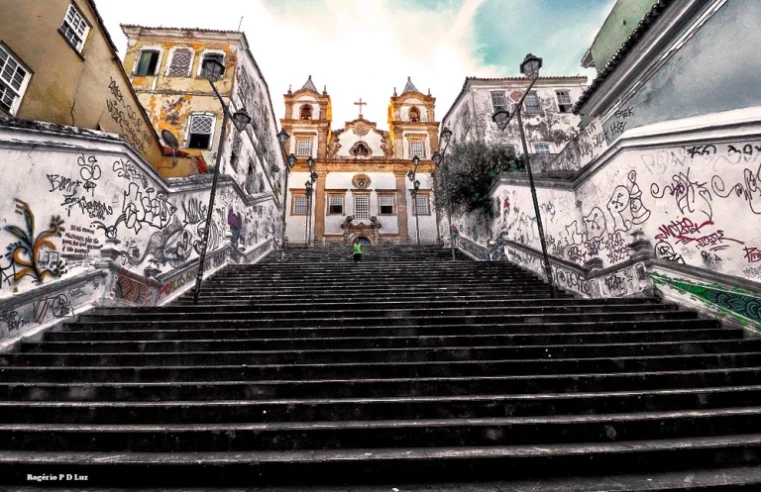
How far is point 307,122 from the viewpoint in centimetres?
3203

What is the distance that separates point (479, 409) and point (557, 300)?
4219 millimetres

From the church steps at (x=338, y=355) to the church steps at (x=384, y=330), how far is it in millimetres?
681

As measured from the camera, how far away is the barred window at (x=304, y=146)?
A: 31.3m

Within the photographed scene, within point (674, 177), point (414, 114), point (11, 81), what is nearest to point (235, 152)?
point (11, 81)

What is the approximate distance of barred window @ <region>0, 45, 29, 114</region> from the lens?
22.5ft

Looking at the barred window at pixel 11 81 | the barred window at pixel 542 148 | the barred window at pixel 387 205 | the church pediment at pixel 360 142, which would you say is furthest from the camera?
the church pediment at pixel 360 142

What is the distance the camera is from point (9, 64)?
7.02m

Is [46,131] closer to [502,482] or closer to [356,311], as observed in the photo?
[356,311]

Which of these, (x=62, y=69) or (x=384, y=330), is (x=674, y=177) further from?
(x=62, y=69)

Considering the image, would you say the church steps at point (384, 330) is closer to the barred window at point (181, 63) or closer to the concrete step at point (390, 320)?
the concrete step at point (390, 320)

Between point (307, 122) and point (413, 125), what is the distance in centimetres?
1014

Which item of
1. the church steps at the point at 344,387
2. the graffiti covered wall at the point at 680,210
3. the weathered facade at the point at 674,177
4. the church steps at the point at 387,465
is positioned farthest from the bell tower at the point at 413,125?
the church steps at the point at 387,465

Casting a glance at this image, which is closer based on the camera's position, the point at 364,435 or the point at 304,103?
the point at 364,435

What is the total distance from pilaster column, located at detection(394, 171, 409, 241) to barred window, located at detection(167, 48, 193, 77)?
17794 mm
